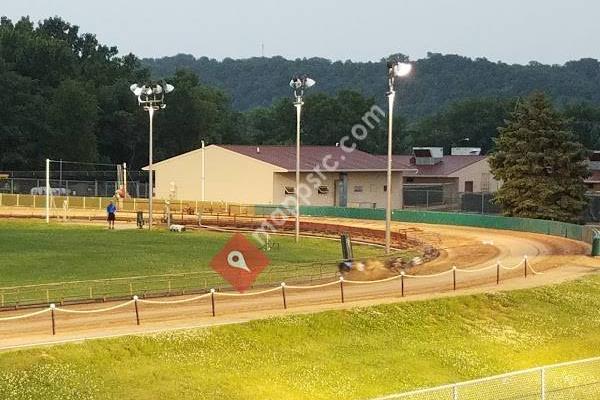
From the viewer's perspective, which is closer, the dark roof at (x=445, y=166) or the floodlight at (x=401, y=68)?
the floodlight at (x=401, y=68)

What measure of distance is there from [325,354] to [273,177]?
5449cm

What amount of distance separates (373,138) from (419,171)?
40463mm

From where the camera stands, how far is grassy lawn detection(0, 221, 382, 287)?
128ft

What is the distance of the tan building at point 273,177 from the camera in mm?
79688

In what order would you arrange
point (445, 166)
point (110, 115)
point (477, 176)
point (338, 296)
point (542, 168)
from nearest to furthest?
point (338, 296) < point (542, 168) < point (477, 176) < point (445, 166) < point (110, 115)

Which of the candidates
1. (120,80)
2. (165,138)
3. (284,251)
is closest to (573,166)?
(284,251)

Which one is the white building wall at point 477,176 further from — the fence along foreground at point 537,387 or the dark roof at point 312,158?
the fence along foreground at point 537,387

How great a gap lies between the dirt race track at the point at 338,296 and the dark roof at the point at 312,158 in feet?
95.6

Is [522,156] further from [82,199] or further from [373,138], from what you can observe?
[373,138]

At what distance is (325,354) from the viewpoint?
2458cm

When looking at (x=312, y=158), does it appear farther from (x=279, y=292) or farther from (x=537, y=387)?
(x=537, y=387)

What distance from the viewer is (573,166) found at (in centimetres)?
6931

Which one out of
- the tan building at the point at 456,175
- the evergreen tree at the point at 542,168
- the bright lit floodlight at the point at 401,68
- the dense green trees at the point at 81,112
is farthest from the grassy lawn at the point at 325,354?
the dense green trees at the point at 81,112

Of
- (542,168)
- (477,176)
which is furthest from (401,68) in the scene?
(477,176)
